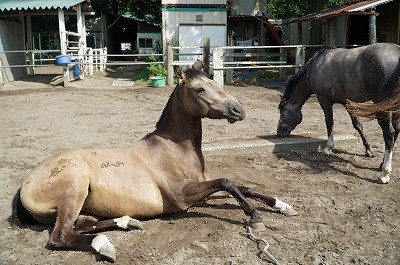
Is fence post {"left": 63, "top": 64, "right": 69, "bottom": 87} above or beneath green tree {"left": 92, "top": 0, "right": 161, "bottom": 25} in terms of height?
beneath

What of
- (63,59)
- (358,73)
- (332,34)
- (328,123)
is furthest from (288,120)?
(63,59)

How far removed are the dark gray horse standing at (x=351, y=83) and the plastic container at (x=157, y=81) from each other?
8769mm

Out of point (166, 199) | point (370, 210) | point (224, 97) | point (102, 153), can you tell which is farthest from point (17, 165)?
point (370, 210)

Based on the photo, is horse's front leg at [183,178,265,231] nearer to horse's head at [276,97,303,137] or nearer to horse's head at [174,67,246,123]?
horse's head at [174,67,246,123]

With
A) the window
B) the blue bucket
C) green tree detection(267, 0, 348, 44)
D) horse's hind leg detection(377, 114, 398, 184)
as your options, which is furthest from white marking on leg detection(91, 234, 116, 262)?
the window

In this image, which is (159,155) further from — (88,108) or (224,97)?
(88,108)

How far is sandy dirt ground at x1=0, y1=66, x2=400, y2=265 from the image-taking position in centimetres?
346

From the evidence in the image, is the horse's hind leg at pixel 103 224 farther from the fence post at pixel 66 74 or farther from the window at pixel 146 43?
the window at pixel 146 43

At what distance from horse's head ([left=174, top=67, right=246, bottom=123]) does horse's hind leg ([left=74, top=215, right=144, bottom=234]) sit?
1211mm

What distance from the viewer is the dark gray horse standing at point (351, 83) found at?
538cm

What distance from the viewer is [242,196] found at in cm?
400

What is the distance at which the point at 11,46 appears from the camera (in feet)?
→ 59.7

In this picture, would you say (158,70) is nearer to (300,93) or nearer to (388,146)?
(300,93)

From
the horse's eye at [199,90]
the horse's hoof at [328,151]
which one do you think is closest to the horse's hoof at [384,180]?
the horse's hoof at [328,151]
